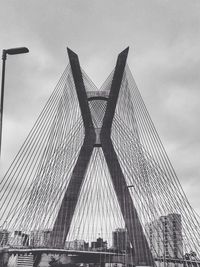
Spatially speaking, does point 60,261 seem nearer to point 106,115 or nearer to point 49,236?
point 49,236

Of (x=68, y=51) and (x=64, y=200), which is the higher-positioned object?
(x=68, y=51)

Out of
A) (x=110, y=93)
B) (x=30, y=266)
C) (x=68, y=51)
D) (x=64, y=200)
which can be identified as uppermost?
(x=68, y=51)

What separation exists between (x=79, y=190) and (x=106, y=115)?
6146 millimetres

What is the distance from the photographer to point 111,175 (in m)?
28.6

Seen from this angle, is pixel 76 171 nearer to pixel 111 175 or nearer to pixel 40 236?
pixel 111 175

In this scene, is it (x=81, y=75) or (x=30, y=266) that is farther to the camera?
(x=30, y=266)

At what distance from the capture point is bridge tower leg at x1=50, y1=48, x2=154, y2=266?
27.7 m

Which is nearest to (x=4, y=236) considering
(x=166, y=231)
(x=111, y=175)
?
(x=111, y=175)

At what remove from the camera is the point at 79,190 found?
1126 inches

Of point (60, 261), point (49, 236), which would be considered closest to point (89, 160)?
point (49, 236)

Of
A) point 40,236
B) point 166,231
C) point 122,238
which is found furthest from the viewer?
point 122,238

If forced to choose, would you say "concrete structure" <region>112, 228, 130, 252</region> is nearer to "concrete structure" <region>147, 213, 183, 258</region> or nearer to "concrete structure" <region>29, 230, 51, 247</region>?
"concrete structure" <region>147, 213, 183, 258</region>

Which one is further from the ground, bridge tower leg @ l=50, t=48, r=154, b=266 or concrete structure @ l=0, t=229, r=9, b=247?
bridge tower leg @ l=50, t=48, r=154, b=266

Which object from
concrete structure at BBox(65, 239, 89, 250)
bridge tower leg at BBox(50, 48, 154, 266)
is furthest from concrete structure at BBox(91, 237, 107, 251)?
bridge tower leg at BBox(50, 48, 154, 266)
